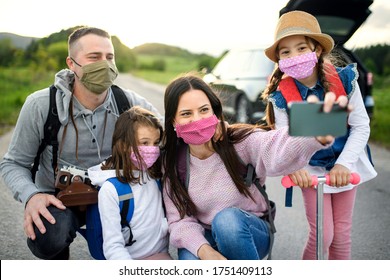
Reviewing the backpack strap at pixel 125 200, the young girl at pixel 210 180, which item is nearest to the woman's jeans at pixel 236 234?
the young girl at pixel 210 180

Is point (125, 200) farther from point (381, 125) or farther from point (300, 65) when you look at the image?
point (381, 125)

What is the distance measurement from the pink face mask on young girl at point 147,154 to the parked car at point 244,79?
4716 millimetres

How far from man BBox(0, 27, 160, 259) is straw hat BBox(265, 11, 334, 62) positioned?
0.92m

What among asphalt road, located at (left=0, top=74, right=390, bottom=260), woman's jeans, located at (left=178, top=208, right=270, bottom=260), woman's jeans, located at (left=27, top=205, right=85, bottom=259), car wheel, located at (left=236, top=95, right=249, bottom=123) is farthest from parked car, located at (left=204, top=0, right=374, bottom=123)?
woman's jeans, located at (left=27, top=205, right=85, bottom=259)

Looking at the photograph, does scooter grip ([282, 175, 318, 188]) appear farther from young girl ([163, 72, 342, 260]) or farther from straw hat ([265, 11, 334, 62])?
straw hat ([265, 11, 334, 62])

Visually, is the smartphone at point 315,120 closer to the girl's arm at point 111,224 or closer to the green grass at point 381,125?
the girl's arm at point 111,224

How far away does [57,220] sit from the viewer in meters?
2.52

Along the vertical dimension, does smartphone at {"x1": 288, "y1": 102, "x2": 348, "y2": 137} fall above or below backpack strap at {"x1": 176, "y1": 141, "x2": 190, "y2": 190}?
above

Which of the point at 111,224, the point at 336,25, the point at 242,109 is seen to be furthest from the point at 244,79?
the point at 111,224

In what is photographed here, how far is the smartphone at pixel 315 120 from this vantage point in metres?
1.59

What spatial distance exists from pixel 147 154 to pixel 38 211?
0.61 m

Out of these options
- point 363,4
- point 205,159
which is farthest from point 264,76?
point 205,159

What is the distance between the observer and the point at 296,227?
407 cm

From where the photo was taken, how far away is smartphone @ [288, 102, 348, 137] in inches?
62.6
